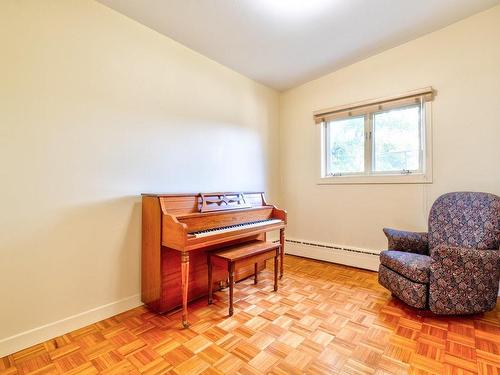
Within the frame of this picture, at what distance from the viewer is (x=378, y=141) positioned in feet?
10.2

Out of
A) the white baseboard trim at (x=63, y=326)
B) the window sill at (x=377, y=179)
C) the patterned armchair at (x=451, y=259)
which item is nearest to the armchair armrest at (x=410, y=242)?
the patterned armchair at (x=451, y=259)

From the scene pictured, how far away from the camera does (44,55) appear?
175 cm

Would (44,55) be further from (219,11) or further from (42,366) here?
(42,366)

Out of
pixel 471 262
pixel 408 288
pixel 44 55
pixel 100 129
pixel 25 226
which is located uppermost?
pixel 44 55

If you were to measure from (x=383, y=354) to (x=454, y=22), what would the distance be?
3059 millimetres

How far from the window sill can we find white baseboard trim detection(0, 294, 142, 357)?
8.72 feet

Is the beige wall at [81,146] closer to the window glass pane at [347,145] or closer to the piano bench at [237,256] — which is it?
the piano bench at [237,256]

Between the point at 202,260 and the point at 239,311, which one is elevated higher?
the point at 202,260

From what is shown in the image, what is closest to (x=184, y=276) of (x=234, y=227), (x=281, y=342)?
(x=234, y=227)

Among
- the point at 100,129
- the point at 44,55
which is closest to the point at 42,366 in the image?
the point at 100,129

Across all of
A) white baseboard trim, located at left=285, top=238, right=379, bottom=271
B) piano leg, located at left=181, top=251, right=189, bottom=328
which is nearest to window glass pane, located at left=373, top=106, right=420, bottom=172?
white baseboard trim, located at left=285, top=238, right=379, bottom=271

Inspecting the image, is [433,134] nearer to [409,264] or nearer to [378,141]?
[378,141]

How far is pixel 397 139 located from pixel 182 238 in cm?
268

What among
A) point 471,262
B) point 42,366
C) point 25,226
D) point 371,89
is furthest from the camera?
point 371,89
